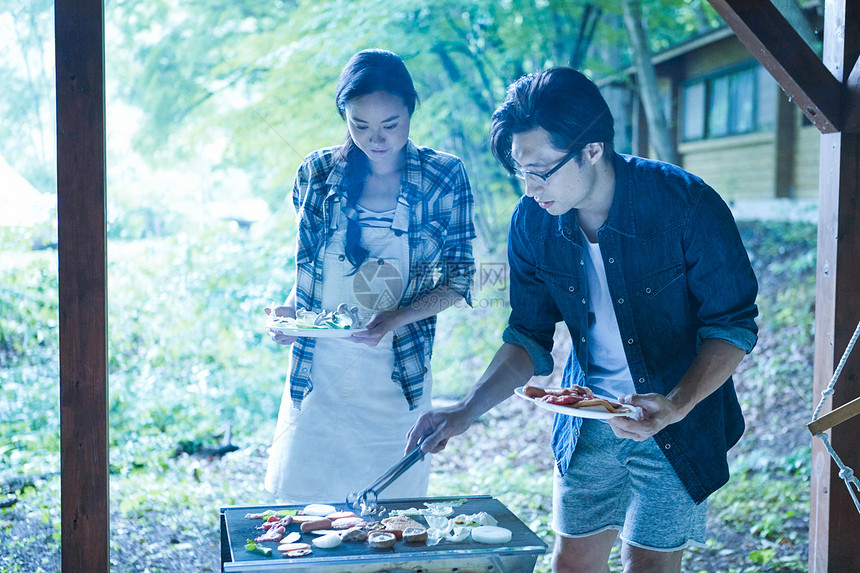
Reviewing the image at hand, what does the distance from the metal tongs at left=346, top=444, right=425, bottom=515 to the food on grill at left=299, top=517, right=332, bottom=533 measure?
0.40 feet

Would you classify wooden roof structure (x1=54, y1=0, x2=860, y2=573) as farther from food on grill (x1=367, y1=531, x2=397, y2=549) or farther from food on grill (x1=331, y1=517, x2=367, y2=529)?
food on grill (x1=367, y1=531, x2=397, y2=549)

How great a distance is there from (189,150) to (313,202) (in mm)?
7585

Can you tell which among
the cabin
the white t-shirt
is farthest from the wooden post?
the cabin

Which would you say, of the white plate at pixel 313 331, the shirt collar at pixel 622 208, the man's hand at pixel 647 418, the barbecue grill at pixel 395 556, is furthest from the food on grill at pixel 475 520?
the shirt collar at pixel 622 208

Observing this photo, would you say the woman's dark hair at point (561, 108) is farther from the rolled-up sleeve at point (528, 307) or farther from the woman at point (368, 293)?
the woman at point (368, 293)

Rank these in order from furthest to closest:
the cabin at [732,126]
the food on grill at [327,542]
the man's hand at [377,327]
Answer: the cabin at [732,126]
the man's hand at [377,327]
the food on grill at [327,542]

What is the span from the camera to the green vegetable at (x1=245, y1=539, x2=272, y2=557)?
1707mm

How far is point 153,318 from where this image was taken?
6664mm

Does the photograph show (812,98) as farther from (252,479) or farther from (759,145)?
(759,145)

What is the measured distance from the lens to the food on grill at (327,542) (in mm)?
1768

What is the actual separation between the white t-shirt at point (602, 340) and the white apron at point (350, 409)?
24.8 inches

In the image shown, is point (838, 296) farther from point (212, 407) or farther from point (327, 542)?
point (212, 407)

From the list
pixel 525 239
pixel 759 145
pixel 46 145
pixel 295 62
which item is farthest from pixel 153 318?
pixel 759 145

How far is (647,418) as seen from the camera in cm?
173
